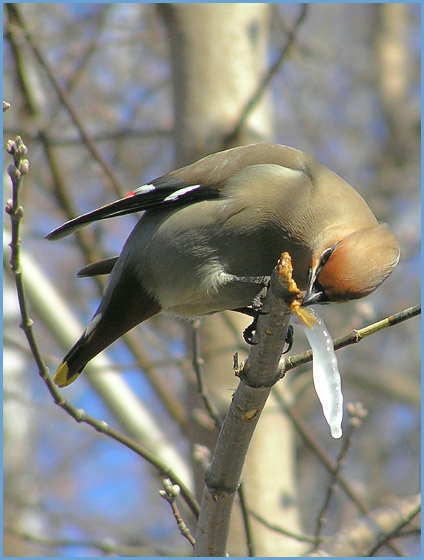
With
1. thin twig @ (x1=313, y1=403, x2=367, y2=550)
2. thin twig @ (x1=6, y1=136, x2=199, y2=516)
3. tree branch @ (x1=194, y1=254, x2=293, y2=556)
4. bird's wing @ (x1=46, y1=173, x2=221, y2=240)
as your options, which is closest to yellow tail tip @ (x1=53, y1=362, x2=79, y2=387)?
bird's wing @ (x1=46, y1=173, x2=221, y2=240)

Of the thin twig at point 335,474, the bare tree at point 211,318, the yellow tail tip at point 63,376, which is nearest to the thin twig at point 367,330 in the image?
the bare tree at point 211,318

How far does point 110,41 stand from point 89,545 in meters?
3.82

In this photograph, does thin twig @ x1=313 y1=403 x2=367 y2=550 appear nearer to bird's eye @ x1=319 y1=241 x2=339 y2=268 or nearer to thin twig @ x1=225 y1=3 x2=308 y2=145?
bird's eye @ x1=319 y1=241 x2=339 y2=268

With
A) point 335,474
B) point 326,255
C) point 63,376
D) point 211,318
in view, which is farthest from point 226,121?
point 335,474

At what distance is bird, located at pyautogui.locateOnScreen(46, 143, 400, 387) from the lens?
351cm

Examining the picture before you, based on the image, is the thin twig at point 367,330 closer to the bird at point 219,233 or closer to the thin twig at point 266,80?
the bird at point 219,233

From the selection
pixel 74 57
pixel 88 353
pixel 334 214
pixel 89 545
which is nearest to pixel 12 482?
pixel 74 57

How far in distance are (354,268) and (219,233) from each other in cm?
68

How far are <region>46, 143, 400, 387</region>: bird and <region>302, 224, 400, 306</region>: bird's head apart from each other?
1.1 inches

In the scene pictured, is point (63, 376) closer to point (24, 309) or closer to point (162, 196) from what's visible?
point (162, 196)

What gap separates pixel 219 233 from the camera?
3533 mm

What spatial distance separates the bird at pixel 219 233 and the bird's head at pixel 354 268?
3cm

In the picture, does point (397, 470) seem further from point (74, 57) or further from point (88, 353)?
point (88, 353)

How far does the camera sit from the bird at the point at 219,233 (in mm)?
3514
